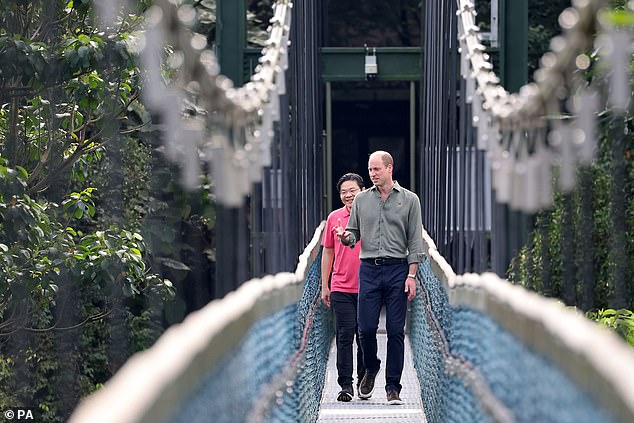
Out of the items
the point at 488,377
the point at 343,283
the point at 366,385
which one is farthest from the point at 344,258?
the point at 488,377

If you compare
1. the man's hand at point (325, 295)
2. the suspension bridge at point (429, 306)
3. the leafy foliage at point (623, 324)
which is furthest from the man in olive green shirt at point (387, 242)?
the leafy foliage at point (623, 324)

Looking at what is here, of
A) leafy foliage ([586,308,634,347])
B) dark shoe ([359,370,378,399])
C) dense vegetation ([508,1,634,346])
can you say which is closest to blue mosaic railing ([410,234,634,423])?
leafy foliage ([586,308,634,347])

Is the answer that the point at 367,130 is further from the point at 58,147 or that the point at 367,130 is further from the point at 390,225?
the point at 390,225

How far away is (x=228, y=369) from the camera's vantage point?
276cm

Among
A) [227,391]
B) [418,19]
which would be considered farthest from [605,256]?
[227,391]

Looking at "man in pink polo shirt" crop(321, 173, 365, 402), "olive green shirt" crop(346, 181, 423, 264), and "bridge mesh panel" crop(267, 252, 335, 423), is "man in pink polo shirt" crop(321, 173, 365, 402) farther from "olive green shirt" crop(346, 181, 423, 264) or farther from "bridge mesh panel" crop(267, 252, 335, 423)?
"olive green shirt" crop(346, 181, 423, 264)

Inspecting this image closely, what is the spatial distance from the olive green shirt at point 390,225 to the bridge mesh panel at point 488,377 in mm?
172

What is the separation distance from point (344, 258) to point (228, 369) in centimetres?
419

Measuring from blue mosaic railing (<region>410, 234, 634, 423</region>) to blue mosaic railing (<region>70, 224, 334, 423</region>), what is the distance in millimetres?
465

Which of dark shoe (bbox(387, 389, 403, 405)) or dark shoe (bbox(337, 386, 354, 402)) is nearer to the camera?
dark shoe (bbox(387, 389, 403, 405))

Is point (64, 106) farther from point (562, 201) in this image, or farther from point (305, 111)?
point (562, 201)

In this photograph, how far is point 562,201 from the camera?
11.4 meters

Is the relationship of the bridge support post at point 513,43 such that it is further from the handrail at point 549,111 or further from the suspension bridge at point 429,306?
the handrail at point 549,111

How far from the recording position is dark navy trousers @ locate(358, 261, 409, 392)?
20.8ft
